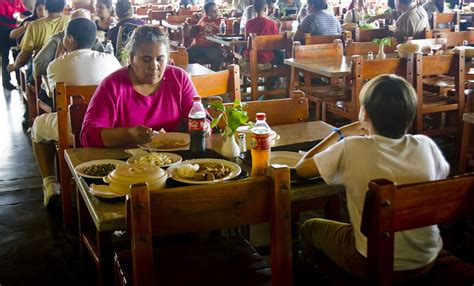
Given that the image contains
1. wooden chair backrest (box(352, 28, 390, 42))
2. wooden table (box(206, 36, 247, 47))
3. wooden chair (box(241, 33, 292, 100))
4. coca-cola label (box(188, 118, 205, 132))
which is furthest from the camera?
wooden table (box(206, 36, 247, 47))

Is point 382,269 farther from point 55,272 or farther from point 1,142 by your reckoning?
point 1,142

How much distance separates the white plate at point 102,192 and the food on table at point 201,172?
24 cm

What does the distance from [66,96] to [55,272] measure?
2.58ft

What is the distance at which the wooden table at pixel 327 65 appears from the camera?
4156 millimetres

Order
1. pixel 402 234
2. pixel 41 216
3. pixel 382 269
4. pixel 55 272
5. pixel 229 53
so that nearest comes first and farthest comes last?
pixel 382 269, pixel 402 234, pixel 55 272, pixel 41 216, pixel 229 53

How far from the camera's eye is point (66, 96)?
9.15ft

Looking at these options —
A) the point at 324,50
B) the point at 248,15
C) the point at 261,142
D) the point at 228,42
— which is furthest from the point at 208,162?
the point at 248,15

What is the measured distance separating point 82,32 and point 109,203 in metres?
2.15

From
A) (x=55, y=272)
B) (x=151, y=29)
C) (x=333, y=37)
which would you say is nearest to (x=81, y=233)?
(x=55, y=272)

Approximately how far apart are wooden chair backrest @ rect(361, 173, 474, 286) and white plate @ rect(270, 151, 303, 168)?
0.62 metres

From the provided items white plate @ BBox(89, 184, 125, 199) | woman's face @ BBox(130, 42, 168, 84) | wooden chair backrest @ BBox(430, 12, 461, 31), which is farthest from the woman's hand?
wooden chair backrest @ BBox(430, 12, 461, 31)

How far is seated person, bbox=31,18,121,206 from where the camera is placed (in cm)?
333

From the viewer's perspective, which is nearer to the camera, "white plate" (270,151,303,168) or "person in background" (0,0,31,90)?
"white plate" (270,151,303,168)

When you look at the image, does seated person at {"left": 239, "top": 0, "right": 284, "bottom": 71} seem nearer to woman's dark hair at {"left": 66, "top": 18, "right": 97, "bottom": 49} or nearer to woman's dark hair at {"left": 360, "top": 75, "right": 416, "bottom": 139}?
woman's dark hair at {"left": 66, "top": 18, "right": 97, "bottom": 49}
